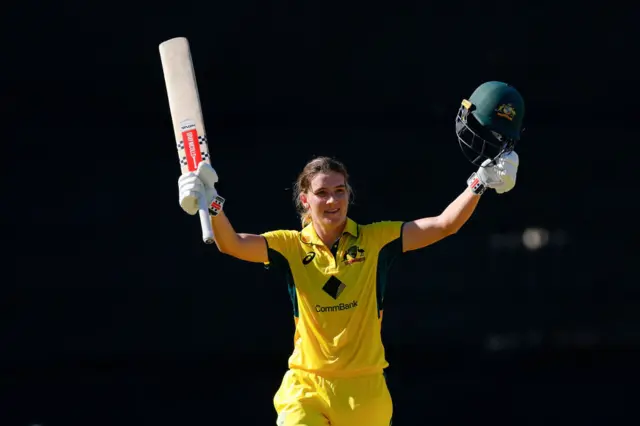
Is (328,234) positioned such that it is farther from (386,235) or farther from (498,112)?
(498,112)

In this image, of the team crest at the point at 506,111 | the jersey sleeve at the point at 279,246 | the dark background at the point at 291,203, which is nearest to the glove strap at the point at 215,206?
the jersey sleeve at the point at 279,246

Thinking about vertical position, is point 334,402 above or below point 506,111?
below

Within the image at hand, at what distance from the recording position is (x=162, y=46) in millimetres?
3914

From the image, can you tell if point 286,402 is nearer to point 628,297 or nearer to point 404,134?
point 404,134

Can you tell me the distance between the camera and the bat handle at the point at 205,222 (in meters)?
3.45

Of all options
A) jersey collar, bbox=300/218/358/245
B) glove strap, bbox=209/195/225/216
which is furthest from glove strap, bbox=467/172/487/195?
glove strap, bbox=209/195/225/216

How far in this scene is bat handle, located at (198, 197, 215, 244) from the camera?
11.3 ft

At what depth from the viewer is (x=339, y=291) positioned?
3734 millimetres

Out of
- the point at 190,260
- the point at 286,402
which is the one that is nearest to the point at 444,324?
the point at 190,260

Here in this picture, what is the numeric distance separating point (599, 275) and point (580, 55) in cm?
88

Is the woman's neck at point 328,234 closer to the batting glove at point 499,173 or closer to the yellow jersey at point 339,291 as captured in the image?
the yellow jersey at point 339,291

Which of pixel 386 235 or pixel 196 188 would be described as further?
pixel 386 235

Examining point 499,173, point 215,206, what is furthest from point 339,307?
point 499,173

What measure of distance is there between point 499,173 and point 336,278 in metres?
0.59
